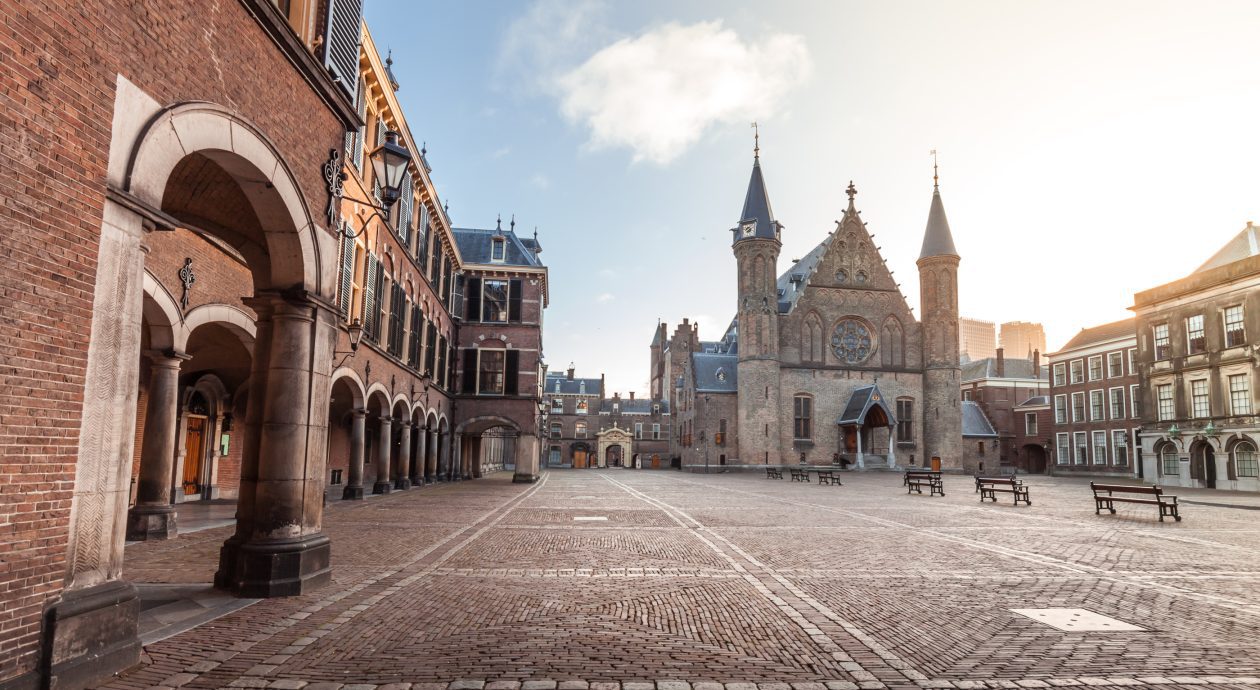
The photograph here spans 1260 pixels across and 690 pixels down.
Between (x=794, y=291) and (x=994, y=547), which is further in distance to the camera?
(x=794, y=291)

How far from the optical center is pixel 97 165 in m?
4.58

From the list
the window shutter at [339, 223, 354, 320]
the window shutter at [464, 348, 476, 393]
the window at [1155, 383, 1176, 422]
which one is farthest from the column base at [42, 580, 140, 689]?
the window at [1155, 383, 1176, 422]

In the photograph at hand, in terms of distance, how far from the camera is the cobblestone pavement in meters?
4.71

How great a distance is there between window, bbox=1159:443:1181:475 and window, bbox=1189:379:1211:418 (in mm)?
2451

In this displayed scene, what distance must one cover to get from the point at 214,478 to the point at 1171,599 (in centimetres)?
2021

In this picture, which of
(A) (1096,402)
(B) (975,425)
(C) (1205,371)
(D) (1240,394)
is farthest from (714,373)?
(D) (1240,394)

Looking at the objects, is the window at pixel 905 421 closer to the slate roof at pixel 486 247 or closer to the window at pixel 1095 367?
the window at pixel 1095 367

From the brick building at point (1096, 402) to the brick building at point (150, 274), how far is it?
4962cm

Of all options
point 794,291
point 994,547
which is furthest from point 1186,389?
point 994,547

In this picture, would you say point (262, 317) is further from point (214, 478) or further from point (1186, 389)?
point (1186, 389)

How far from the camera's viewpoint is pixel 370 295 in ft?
61.1

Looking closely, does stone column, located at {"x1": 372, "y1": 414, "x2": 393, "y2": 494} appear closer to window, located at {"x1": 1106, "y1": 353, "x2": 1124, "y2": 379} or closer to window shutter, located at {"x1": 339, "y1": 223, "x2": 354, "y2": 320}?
window shutter, located at {"x1": 339, "y1": 223, "x2": 354, "y2": 320}

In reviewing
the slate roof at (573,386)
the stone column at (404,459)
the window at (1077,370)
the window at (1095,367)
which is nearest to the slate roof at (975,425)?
the window at (1077,370)

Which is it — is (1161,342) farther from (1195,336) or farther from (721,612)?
(721,612)
